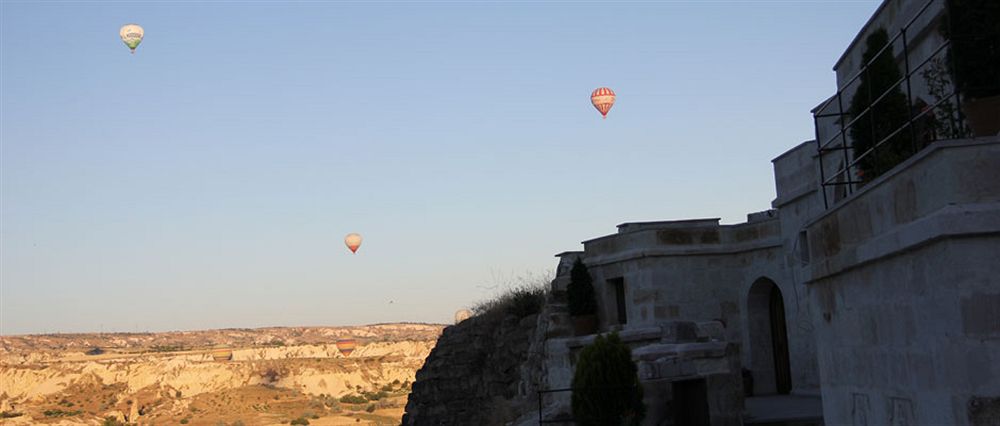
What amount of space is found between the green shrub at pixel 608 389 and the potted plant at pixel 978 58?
23.8 feet

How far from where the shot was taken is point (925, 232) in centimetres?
605

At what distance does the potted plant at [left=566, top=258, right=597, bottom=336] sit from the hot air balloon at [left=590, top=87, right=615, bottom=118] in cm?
1237

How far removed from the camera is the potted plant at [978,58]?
6.70 metres

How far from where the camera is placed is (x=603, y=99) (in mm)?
35969

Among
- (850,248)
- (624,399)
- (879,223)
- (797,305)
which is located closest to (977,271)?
(879,223)

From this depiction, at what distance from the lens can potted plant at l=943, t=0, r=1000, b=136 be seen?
22.0 feet

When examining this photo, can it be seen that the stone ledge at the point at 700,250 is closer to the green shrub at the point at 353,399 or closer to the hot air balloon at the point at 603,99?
the hot air balloon at the point at 603,99

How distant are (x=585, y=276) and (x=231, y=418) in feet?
168

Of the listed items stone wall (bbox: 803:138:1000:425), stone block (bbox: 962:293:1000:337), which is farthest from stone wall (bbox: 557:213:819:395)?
stone block (bbox: 962:293:1000:337)

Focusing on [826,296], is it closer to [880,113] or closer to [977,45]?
[880,113]

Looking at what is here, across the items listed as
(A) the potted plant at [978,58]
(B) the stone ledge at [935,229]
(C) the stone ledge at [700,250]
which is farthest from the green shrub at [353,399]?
(A) the potted plant at [978,58]

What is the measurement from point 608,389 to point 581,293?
10744 mm

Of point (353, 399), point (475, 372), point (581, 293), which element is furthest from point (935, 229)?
point (353, 399)

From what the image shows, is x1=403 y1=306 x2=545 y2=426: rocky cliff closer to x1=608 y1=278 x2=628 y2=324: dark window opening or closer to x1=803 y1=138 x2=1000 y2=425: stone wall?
x1=608 y1=278 x2=628 y2=324: dark window opening
